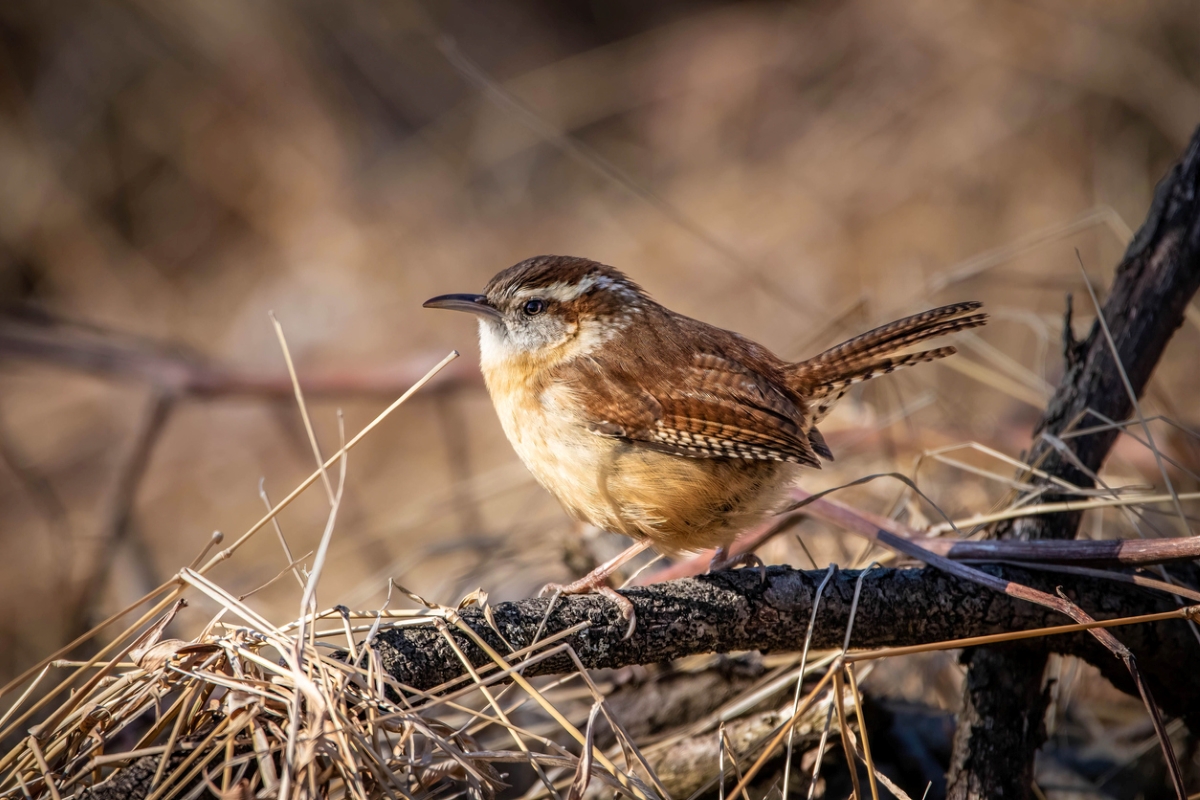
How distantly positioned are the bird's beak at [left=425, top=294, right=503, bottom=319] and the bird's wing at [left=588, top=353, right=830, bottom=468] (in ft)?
1.69

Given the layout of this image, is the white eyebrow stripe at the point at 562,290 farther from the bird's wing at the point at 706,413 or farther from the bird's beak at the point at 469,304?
the bird's wing at the point at 706,413

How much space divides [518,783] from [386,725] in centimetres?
141

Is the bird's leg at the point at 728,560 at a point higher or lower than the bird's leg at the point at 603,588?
lower

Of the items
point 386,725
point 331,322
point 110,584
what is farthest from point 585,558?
point 331,322

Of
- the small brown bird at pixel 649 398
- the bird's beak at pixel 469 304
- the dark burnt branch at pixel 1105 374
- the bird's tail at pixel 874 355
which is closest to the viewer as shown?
the dark burnt branch at pixel 1105 374

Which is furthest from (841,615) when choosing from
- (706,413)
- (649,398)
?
(649,398)

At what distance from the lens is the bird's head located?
307 centimetres

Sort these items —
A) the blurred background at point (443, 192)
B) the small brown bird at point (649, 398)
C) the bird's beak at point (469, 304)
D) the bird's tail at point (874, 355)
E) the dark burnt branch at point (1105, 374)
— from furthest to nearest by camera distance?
the blurred background at point (443, 192), the bird's beak at point (469, 304), the bird's tail at point (874, 355), the small brown bird at point (649, 398), the dark burnt branch at point (1105, 374)

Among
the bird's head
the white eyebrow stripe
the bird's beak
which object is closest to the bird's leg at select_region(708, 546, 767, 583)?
the bird's head

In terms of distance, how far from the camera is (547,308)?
312 cm

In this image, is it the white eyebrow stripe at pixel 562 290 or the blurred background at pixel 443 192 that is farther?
the blurred background at pixel 443 192

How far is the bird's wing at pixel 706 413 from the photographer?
2.58 m

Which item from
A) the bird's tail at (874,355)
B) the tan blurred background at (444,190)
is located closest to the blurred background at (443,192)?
the tan blurred background at (444,190)

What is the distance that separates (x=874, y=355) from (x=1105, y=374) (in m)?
Answer: 0.69
